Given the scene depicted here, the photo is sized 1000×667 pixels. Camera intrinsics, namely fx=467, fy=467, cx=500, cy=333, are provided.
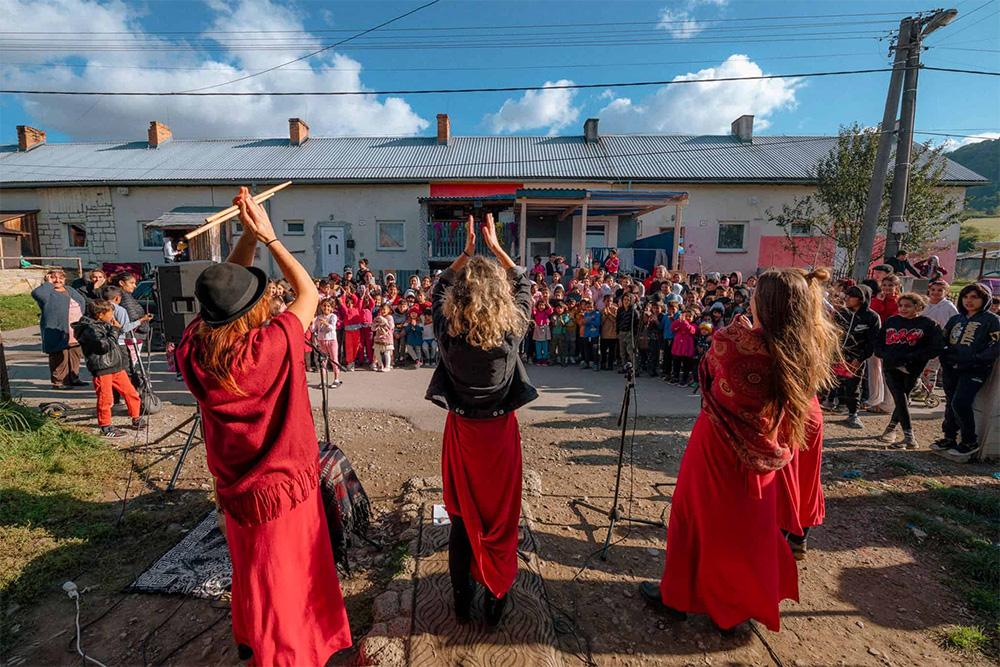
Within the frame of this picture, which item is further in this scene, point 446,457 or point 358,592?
point 358,592

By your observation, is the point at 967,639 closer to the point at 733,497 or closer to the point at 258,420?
the point at 733,497

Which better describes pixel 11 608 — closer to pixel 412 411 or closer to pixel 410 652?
pixel 410 652

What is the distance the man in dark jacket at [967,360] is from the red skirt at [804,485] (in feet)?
11.3

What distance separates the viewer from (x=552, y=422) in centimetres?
618

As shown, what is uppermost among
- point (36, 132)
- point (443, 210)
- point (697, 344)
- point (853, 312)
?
point (36, 132)

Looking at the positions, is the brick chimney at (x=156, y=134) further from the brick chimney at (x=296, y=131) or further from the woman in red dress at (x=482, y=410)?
the woman in red dress at (x=482, y=410)

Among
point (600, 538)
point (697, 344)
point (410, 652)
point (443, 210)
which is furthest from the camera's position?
point (443, 210)

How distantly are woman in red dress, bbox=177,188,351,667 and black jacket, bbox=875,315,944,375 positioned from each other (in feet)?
20.9

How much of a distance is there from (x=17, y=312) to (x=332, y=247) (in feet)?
32.8

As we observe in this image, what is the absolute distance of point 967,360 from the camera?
5016 mm

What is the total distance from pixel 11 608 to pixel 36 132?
1345 inches

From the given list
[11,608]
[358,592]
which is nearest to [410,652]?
[358,592]

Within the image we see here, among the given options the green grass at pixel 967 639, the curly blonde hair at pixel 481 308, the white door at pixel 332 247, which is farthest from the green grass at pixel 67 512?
the white door at pixel 332 247

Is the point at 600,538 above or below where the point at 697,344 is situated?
below
